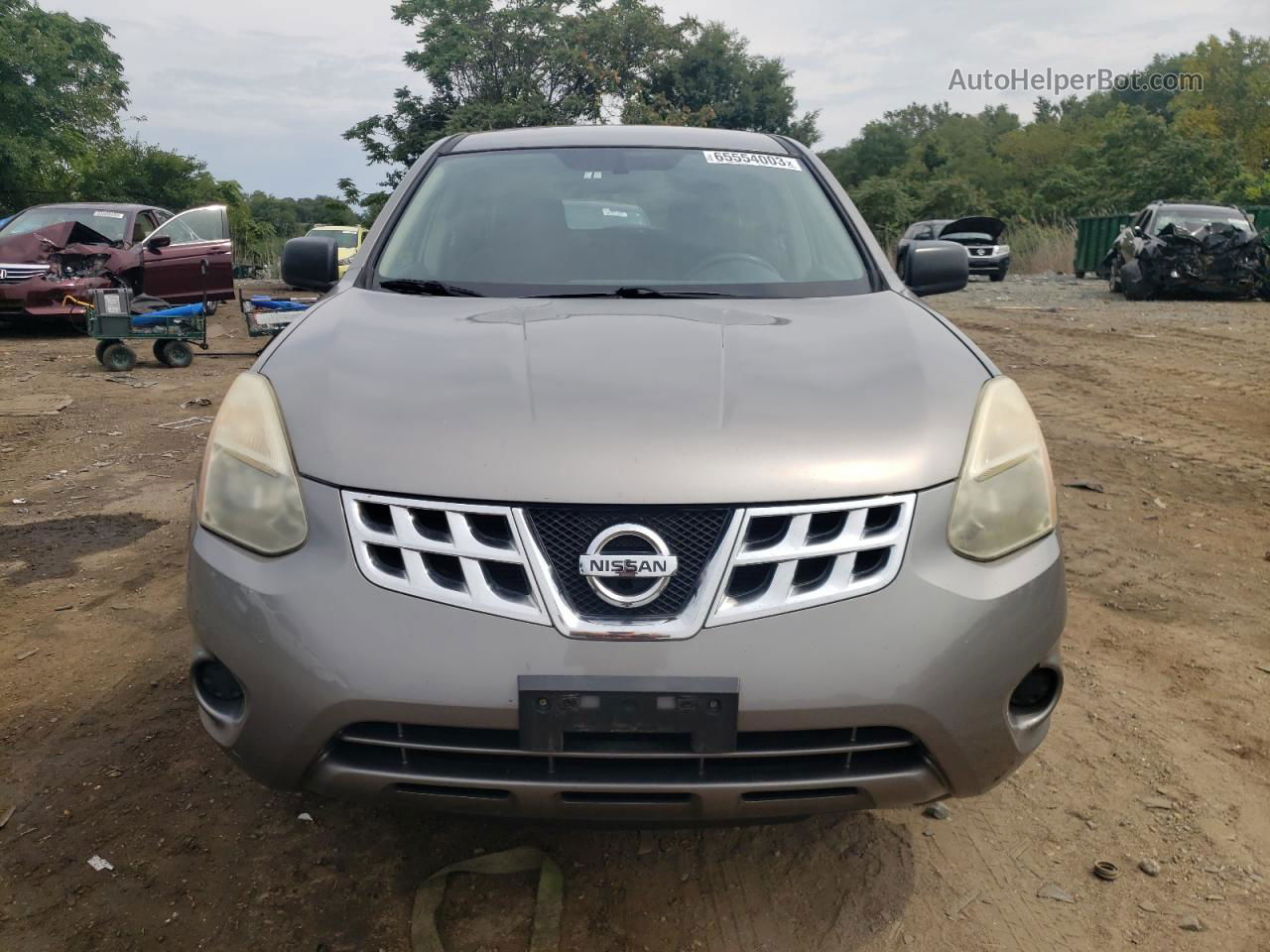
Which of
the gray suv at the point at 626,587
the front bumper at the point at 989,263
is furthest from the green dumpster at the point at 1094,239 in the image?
the gray suv at the point at 626,587

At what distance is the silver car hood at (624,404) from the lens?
1.66m

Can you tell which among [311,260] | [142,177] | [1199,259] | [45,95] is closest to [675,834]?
[311,260]

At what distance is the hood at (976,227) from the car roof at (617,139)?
16.9 meters

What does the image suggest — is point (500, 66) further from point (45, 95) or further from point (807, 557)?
point (807, 557)

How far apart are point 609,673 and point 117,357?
362 inches

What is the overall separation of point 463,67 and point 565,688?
1325 inches

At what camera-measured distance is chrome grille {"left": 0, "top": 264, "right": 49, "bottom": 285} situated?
11141 millimetres

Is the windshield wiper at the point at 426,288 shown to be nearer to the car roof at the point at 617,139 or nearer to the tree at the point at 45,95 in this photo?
the car roof at the point at 617,139

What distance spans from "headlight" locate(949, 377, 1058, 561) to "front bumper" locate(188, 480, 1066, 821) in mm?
41

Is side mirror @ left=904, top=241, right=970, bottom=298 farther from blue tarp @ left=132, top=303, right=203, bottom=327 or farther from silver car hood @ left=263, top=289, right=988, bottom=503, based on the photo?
blue tarp @ left=132, top=303, right=203, bottom=327

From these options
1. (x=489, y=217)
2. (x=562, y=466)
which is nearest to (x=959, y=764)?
(x=562, y=466)

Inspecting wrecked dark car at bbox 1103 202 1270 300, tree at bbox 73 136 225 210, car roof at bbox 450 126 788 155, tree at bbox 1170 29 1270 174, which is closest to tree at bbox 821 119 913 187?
tree at bbox 1170 29 1270 174

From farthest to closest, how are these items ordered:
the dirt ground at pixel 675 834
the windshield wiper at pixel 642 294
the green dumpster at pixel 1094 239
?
1. the green dumpster at pixel 1094 239
2. the windshield wiper at pixel 642 294
3. the dirt ground at pixel 675 834

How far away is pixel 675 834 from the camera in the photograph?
2.28 meters
